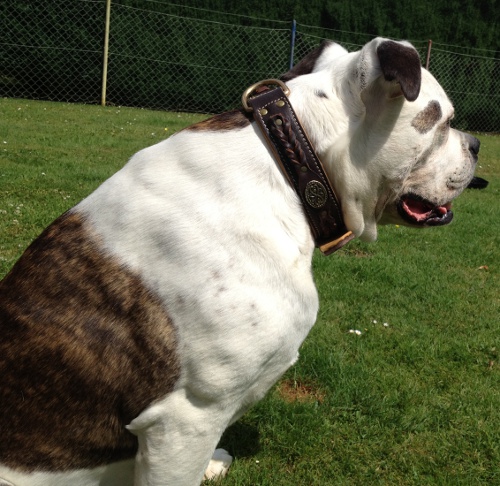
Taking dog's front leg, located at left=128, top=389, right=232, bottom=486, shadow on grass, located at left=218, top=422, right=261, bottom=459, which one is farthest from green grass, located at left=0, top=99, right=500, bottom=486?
dog's front leg, located at left=128, top=389, right=232, bottom=486

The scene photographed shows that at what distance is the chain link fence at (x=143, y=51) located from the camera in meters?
14.2

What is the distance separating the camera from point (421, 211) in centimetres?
297

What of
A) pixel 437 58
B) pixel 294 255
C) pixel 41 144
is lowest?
pixel 437 58

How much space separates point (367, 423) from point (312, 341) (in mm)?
879

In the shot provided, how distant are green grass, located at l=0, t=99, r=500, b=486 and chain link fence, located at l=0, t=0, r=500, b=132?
7.40 m

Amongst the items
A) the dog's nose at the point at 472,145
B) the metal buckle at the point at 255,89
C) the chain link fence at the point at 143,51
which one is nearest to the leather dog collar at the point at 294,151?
the metal buckle at the point at 255,89

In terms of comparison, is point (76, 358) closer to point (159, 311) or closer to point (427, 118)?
point (159, 311)

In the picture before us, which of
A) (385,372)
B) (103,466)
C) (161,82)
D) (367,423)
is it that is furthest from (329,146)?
(161,82)

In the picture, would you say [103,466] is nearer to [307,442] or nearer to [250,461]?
[250,461]

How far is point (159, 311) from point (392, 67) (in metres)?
1.23

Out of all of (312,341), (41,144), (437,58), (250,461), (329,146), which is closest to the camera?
(329,146)

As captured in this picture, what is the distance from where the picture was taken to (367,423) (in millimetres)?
3641

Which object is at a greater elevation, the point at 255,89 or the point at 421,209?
the point at 255,89

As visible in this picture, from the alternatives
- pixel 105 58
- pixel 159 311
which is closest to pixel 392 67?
pixel 159 311
